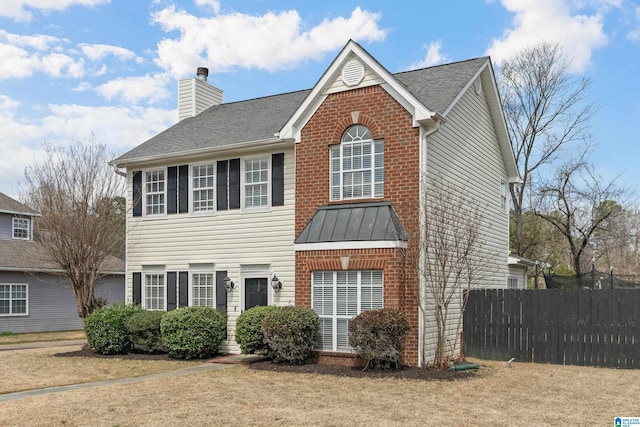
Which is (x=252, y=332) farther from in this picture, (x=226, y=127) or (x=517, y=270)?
(x=517, y=270)

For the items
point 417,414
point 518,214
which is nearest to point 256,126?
point 417,414

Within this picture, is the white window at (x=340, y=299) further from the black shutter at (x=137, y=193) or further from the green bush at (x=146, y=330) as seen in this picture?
the black shutter at (x=137, y=193)

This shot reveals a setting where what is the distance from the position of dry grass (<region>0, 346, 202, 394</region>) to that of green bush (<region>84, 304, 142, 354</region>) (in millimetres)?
605

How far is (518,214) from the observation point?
30.3m

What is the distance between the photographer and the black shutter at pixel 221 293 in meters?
16.9

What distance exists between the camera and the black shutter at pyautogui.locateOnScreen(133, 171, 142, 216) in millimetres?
18750

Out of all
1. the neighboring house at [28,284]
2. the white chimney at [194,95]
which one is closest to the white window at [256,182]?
the white chimney at [194,95]

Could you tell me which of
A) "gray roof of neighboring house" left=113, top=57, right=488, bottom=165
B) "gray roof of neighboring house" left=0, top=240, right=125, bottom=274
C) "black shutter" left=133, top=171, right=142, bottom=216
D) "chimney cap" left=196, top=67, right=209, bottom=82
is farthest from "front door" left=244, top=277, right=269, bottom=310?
"gray roof of neighboring house" left=0, top=240, right=125, bottom=274

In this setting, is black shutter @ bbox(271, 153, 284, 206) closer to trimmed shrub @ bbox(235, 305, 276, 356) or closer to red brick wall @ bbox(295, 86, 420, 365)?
red brick wall @ bbox(295, 86, 420, 365)

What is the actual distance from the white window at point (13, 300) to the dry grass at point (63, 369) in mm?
9070

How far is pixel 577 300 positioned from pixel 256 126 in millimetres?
9617

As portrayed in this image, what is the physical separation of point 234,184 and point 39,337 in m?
13.2

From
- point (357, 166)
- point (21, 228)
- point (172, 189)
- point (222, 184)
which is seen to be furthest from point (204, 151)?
point (21, 228)

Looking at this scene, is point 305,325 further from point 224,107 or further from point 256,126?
point 224,107
